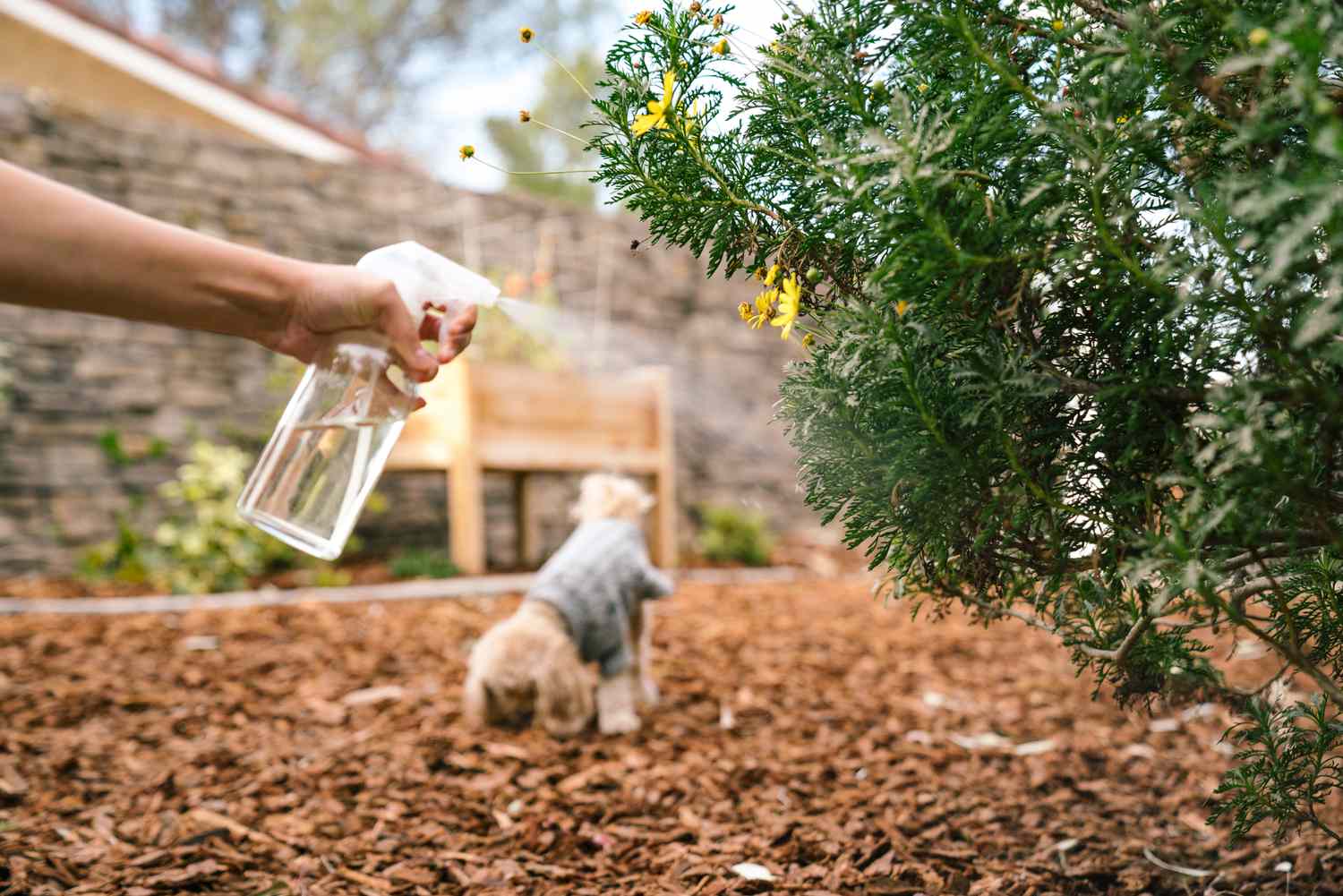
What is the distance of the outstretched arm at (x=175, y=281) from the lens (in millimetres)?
1032

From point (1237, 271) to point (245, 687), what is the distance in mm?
3345

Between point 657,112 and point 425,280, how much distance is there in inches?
17.7

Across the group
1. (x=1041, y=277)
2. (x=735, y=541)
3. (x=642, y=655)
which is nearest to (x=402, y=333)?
(x=1041, y=277)

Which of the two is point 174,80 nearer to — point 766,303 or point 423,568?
point 423,568

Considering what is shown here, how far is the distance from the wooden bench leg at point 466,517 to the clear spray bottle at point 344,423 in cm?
374

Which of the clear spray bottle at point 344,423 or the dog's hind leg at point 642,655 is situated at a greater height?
the clear spray bottle at point 344,423

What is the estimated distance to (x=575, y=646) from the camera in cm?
288

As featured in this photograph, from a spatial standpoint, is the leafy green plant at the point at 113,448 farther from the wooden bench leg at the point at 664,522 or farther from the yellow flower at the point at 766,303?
the yellow flower at the point at 766,303

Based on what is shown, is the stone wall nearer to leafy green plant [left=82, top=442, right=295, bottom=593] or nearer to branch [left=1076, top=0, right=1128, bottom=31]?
leafy green plant [left=82, top=442, right=295, bottom=593]

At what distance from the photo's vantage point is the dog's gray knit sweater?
2900 mm

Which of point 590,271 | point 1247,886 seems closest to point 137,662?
point 1247,886

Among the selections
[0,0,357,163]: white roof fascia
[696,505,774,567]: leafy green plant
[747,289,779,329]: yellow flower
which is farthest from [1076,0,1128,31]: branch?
[0,0,357,163]: white roof fascia

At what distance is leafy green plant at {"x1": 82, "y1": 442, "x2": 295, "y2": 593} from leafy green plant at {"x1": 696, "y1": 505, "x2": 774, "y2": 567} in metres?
3.17

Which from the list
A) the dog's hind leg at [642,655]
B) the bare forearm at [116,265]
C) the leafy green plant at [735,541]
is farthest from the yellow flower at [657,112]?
the leafy green plant at [735,541]
